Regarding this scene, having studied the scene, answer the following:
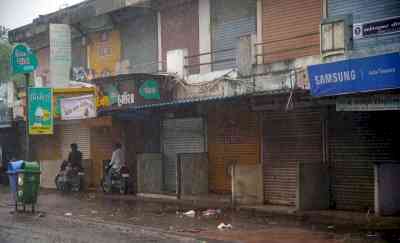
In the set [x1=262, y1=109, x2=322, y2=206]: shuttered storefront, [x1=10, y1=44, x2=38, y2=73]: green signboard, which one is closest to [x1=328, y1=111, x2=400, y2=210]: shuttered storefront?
[x1=262, y1=109, x2=322, y2=206]: shuttered storefront

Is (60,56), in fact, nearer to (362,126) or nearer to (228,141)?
(228,141)

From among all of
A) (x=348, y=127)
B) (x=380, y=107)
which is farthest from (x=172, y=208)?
(x=380, y=107)

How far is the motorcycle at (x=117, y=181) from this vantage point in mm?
20641

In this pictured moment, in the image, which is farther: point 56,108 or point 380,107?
point 56,108

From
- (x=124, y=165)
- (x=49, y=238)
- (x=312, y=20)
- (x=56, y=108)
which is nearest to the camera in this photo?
(x=49, y=238)

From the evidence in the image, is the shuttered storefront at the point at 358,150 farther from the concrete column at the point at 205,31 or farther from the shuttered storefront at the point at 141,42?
the shuttered storefront at the point at 141,42

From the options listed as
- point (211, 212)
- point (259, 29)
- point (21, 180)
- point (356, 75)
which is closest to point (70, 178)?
point (21, 180)

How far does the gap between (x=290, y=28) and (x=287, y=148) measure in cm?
313

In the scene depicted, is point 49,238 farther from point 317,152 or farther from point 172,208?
point 317,152

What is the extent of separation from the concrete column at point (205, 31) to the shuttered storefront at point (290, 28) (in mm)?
2389

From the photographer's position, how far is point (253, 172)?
1644cm

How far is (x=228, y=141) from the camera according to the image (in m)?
18.4

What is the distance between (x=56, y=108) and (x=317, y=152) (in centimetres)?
1075

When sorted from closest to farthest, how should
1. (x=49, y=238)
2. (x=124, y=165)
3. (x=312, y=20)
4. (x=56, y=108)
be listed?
(x=49, y=238), (x=312, y=20), (x=124, y=165), (x=56, y=108)
